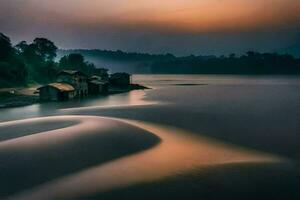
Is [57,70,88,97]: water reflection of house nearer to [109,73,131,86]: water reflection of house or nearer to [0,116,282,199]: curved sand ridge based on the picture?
[109,73,131,86]: water reflection of house

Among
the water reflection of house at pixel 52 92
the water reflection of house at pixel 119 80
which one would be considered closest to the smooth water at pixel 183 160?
the water reflection of house at pixel 52 92

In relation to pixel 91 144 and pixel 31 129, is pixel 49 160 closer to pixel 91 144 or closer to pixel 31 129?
pixel 91 144

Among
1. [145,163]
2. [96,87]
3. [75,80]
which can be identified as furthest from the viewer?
[96,87]

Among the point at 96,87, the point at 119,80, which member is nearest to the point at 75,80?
the point at 96,87

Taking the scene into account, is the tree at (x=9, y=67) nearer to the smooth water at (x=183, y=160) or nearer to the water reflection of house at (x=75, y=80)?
the water reflection of house at (x=75, y=80)

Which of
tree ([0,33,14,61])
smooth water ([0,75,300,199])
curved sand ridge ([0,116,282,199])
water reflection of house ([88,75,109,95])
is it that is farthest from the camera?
water reflection of house ([88,75,109,95])

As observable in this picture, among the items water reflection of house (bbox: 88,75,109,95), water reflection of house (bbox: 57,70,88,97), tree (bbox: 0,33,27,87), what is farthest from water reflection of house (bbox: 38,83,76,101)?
water reflection of house (bbox: 88,75,109,95)

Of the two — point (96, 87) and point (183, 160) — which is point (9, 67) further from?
Answer: point (183, 160)
